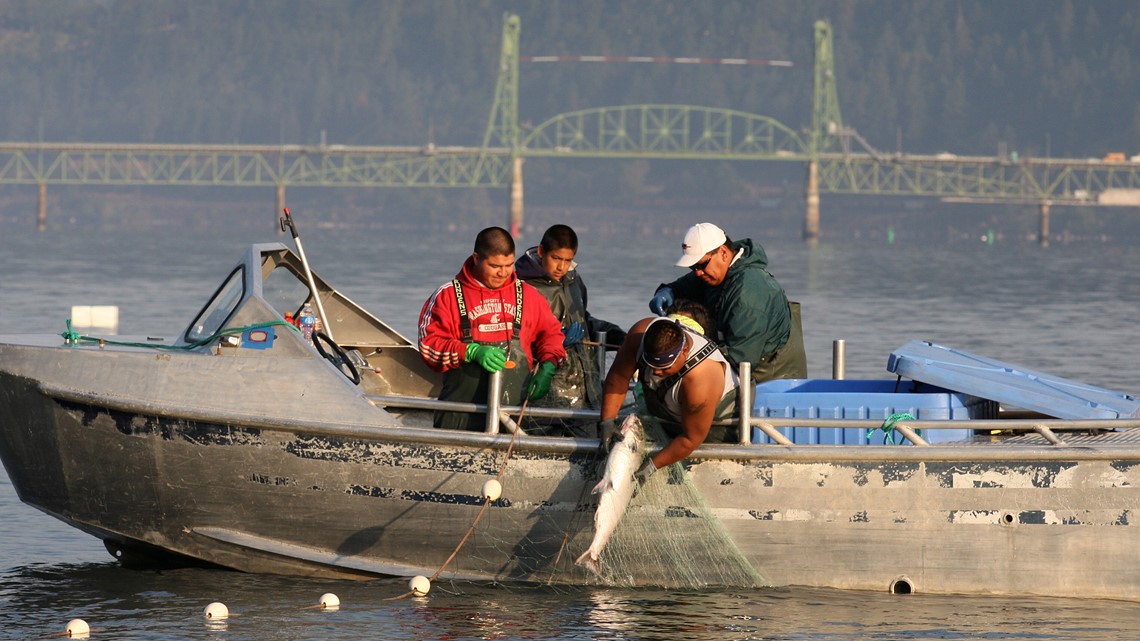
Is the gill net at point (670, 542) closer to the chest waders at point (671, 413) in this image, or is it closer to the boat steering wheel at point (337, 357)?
the chest waders at point (671, 413)

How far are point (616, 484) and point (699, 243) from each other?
156 centimetres

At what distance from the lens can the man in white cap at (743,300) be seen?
9.89 m

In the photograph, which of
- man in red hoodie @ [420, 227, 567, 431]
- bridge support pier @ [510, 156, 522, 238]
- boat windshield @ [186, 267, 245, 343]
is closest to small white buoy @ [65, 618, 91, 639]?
boat windshield @ [186, 267, 245, 343]

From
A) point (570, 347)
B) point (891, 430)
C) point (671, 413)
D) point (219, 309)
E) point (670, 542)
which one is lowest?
point (670, 542)

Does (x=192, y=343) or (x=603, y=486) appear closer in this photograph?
(x=603, y=486)

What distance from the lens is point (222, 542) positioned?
10.1m

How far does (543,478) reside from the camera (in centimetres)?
964

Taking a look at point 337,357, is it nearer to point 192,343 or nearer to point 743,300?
point 192,343

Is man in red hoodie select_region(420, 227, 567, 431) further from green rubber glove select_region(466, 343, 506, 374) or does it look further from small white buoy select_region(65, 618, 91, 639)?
small white buoy select_region(65, 618, 91, 639)

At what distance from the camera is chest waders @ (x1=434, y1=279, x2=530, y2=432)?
32.1 ft

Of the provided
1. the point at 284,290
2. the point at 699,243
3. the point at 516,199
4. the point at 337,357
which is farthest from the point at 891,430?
the point at 516,199

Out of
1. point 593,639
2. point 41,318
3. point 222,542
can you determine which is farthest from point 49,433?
point 41,318

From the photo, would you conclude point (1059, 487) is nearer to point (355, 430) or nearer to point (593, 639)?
point (593, 639)

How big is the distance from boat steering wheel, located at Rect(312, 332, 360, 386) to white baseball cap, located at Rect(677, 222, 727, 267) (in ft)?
6.66
